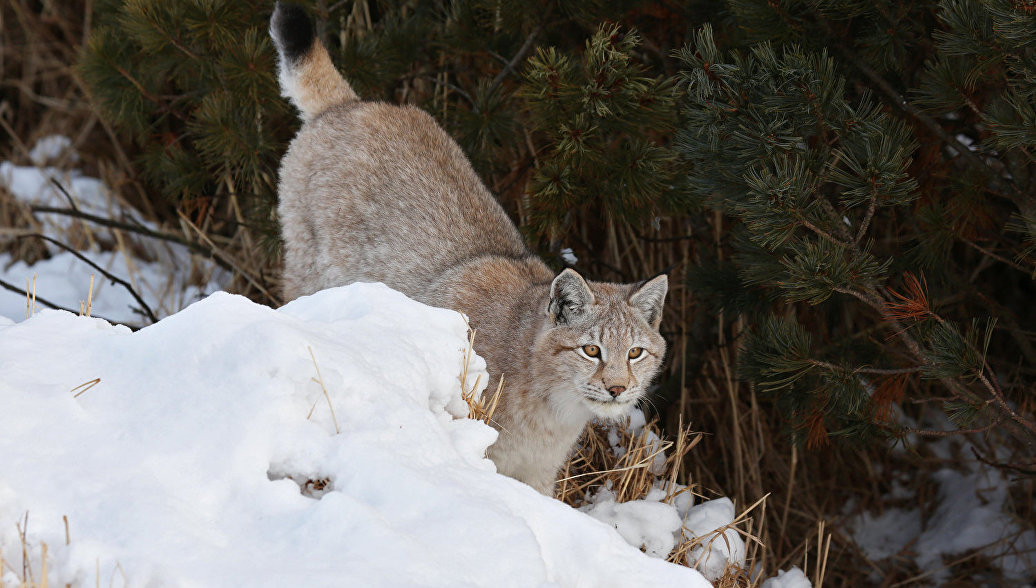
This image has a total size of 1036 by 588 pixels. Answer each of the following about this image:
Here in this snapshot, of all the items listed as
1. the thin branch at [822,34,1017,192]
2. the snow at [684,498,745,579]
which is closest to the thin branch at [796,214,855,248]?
the thin branch at [822,34,1017,192]

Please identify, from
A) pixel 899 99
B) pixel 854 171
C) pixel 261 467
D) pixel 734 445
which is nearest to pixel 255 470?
pixel 261 467

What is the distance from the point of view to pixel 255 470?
234 cm

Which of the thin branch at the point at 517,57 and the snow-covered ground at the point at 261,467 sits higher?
the thin branch at the point at 517,57

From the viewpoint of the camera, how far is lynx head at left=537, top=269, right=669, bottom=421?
386 centimetres

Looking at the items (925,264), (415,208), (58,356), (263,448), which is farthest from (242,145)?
(925,264)

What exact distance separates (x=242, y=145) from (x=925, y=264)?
346 cm

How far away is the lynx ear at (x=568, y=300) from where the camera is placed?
156 inches

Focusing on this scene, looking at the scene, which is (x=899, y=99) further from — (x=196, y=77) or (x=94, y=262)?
(x=94, y=262)

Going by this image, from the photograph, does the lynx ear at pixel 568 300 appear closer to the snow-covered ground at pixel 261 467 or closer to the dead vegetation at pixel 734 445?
the dead vegetation at pixel 734 445

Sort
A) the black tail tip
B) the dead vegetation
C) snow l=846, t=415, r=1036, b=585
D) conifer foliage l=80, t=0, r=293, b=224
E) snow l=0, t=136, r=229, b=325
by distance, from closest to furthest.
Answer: the black tail tip
conifer foliage l=80, t=0, r=293, b=224
the dead vegetation
snow l=846, t=415, r=1036, b=585
snow l=0, t=136, r=229, b=325

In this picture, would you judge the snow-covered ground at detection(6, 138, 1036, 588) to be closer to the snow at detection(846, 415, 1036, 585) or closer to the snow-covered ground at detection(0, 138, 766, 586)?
the snow-covered ground at detection(0, 138, 766, 586)

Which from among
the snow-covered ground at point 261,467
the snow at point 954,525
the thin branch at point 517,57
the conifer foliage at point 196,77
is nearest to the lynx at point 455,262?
the conifer foliage at point 196,77

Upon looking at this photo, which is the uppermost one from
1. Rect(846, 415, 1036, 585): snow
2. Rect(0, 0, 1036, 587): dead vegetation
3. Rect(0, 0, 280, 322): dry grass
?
Rect(0, 0, 280, 322): dry grass

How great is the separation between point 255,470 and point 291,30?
2830 mm
